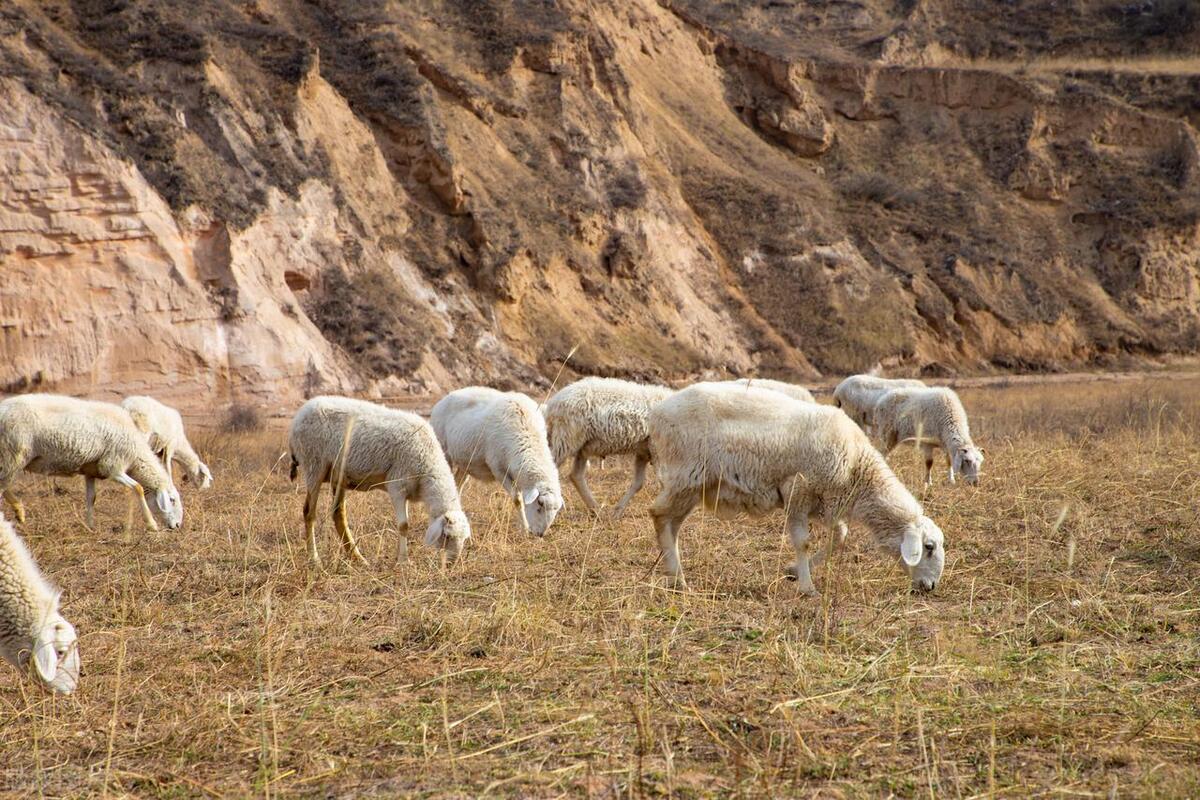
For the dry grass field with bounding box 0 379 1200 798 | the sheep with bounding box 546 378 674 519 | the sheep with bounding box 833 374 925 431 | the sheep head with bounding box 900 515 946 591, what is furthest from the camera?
the sheep with bounding box 833 374 925 431

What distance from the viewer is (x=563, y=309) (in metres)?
32.4

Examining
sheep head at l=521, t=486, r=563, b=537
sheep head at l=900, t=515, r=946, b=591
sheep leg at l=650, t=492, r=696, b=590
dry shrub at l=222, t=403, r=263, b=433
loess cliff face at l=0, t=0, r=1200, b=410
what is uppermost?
sheep head at l=900, t=515, r=946, b=591

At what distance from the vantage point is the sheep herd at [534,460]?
7.21m

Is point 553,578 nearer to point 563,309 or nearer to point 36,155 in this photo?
point 36,155

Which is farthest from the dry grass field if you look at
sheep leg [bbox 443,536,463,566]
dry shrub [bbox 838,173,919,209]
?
dry shrub [bbox 838,173,919,209]

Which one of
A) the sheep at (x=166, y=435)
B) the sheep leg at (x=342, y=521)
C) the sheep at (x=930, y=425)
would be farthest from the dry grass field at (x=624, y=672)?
the sheep at (x=166, y=435)

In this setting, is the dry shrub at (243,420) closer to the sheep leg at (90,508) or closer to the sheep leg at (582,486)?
the sheep leg at (90,508)

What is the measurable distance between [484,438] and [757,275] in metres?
28.7

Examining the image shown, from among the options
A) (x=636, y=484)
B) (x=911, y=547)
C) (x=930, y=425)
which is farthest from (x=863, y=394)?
(x=911, y=547)

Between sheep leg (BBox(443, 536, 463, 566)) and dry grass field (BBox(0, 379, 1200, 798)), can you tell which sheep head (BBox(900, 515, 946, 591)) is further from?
sheep leg (BBox(443, 536, 463, 566))

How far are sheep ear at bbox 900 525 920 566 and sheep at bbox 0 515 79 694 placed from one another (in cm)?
465

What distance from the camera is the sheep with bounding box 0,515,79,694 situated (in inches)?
202

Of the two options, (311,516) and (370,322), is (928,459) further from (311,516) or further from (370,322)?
(370,322)

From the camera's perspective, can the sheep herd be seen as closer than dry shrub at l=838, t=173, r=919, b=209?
Yes
